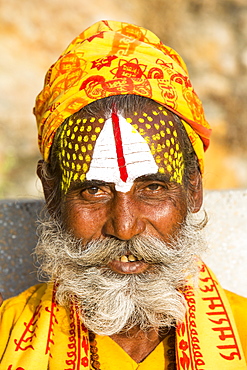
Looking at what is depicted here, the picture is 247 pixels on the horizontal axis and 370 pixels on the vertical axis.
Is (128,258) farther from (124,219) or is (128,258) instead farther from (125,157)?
(125,157)

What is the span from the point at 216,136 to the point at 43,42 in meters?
2.37

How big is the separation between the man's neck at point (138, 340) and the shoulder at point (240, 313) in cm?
33

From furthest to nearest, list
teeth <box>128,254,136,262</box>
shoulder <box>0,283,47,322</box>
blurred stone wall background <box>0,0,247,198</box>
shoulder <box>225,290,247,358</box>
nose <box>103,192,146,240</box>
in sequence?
blurred stone wall background <box>0,0,247,198</box>, shoulder <box>0,283,47,322</box>, shoulder <box>225,290,247,358</box>, teeth <box>128,254,136,262</box>, nose <box>103,192,146,240</box>

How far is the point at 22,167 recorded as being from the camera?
6.21 metres

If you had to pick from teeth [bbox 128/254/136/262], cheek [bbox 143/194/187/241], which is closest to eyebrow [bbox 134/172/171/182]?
cheek [bbox 143/194/187/241]

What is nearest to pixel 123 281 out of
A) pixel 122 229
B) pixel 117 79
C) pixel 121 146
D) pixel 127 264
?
pixel 127 264

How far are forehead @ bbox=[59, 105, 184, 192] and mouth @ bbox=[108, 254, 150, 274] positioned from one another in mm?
290

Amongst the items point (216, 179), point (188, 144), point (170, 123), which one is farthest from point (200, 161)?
point (216, 179)

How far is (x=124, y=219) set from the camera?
7.07 feet

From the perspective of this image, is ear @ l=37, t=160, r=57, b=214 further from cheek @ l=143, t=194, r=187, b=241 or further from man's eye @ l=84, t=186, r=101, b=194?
cheek @ l=143, t=194, r=187, b=241

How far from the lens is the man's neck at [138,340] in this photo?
7.83ft

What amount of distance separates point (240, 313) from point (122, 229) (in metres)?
0.74

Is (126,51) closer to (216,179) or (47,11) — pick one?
(216,179)

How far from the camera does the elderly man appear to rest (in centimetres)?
221
